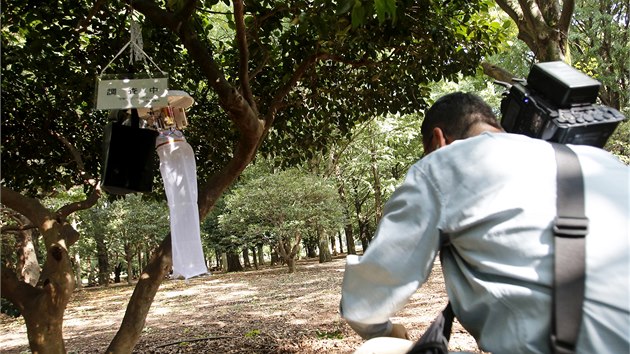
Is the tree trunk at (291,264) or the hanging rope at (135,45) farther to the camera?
the tree trunk at (291,264)

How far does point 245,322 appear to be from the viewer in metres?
8.30

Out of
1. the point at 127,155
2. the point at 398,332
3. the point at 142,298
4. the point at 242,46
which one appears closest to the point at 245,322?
the point at 142,298

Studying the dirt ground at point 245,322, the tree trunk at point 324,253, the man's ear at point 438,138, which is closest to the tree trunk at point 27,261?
the dirt ground at point 245,322

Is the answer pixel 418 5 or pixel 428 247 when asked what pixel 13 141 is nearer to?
pixel 418 5

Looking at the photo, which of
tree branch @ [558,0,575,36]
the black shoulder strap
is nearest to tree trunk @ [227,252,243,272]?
tree branch @ [558,0,575,36]

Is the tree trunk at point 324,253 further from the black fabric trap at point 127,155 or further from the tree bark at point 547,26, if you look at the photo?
the black fabric trap at point 127,155

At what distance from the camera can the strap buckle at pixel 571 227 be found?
1106mm

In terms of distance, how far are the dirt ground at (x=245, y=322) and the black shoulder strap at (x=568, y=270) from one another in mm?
3949

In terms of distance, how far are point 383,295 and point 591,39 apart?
1469cm

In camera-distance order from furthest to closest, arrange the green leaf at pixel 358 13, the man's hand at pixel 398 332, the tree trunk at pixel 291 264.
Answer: the tree trunk at pixel 291 264 < the green leaf at pixel 358 13 < the man's hand at pixel 398 332

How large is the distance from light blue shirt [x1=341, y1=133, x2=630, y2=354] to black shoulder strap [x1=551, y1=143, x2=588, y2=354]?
0.02 m

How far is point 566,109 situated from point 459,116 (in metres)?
0.30

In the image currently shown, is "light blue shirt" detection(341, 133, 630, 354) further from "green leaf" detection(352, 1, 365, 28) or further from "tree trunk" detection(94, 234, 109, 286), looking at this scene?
"tree trunk" detection(94, 234, 109, 286)

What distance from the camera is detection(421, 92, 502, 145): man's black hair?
1.52 metres
